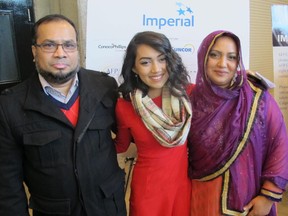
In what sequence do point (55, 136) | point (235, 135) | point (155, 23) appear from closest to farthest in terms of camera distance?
point (55, 136) < point (235, 135) < point (155, 23)

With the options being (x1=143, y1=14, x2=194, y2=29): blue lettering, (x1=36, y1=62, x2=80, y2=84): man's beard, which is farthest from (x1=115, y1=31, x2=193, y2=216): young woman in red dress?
(x1=143, y1=14, x2=194, y2=29): blue lettering

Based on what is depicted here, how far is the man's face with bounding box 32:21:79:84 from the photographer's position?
3.83ft

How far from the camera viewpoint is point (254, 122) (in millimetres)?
1256

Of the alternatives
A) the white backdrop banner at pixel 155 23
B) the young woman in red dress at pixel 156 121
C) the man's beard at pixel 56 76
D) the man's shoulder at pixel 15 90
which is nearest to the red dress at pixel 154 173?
the young woman in red dress at pixel 156 121

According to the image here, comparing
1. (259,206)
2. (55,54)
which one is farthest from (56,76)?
(259,206)

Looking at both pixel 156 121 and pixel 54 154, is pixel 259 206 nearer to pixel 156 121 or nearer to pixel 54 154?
pixel 156 121

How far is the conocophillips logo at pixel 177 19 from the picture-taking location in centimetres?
185

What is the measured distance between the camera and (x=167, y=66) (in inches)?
52.4

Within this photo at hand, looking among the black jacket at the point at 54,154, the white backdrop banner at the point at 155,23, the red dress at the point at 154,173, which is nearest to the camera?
the black jacket at the point at 54,154

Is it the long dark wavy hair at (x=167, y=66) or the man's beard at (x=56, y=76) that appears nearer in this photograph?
the man's beard at (x=56, y=76)

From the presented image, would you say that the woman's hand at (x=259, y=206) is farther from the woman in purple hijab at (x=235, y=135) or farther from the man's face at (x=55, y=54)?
the man's face at (x=55, y=54)

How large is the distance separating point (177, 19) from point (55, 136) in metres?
1.16

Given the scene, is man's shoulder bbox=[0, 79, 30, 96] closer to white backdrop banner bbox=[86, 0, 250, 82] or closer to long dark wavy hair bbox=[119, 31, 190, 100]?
long dark wavy hair bbox=[119, 31, 190, 100]

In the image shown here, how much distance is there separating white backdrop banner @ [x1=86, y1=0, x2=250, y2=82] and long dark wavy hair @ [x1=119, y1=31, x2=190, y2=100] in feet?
1.72
